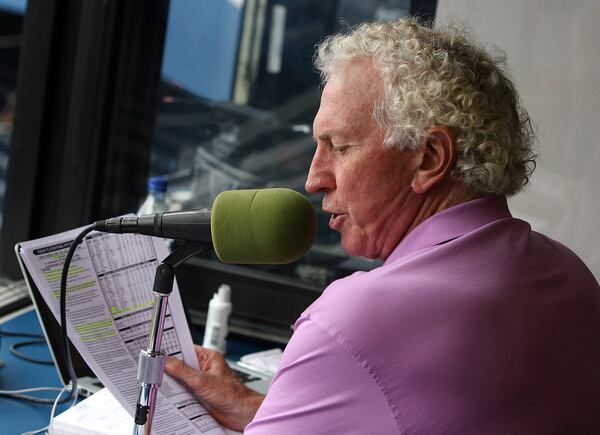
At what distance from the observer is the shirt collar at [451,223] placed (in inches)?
44.2

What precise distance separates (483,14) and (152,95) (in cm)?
94

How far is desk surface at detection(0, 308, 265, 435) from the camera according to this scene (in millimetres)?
1557

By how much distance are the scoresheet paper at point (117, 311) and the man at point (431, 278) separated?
37 cm

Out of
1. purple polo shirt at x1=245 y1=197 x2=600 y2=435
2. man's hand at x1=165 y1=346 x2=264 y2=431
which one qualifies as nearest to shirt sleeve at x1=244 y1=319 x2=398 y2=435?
purple polo shirt at x1=245 y1=197 x2=600 y2=435

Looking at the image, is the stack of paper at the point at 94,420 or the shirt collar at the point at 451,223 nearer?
the shirt collar at the point at 451,223

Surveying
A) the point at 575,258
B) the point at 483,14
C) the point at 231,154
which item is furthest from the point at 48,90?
the point at 575,258

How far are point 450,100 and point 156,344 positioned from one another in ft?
1.67

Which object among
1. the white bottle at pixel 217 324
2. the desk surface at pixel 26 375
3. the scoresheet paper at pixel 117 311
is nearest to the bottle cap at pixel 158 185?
the white bottle at pixel 217 324

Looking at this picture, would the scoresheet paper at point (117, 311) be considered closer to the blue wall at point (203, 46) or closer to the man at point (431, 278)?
the man at point (431, 278)

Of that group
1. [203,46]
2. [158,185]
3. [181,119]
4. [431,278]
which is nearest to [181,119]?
[181,119]

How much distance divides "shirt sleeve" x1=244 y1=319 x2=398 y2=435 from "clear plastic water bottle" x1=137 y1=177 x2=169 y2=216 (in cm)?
113

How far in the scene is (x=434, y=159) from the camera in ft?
3.82

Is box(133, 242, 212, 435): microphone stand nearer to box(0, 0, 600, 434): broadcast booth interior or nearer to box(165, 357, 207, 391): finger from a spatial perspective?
box(165, 357, 207, 391): finger

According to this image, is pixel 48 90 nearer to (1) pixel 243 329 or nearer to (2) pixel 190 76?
(2) pixel 190 76
